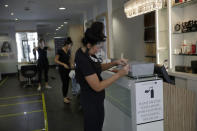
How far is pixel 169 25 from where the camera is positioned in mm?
3707

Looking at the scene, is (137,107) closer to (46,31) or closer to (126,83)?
(126,83)

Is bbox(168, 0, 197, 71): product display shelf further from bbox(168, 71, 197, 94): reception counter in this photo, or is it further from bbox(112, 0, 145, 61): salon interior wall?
bbox(112, 0, 145, 61): salon interior wall

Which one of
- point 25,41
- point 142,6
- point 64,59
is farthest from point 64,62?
point 25,41

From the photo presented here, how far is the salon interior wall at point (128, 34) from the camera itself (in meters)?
6.16

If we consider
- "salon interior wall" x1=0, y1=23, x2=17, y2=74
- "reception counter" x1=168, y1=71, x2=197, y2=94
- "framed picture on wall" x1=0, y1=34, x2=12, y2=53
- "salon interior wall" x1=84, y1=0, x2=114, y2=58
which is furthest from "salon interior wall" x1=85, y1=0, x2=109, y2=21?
"framed picture on wall" x1=0, y1=34, x2=12, y2=53

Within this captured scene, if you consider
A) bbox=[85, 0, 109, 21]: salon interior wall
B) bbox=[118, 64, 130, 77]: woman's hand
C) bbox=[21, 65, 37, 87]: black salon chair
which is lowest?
bbox=[21, 65, 37, 87]: black salon chair

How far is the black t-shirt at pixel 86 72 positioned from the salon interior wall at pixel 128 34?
4393 mm

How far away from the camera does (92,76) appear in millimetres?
1607

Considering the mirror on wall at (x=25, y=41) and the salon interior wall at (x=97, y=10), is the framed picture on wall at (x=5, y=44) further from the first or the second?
the salon interior wall at (x=97, y=10)

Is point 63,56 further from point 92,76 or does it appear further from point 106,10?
point 92,76

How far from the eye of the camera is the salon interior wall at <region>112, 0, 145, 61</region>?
6160 mm

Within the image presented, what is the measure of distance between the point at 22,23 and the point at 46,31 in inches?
221

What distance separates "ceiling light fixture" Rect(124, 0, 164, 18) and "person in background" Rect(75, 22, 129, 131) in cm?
230

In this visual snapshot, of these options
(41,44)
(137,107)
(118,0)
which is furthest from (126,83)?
(41,44)
